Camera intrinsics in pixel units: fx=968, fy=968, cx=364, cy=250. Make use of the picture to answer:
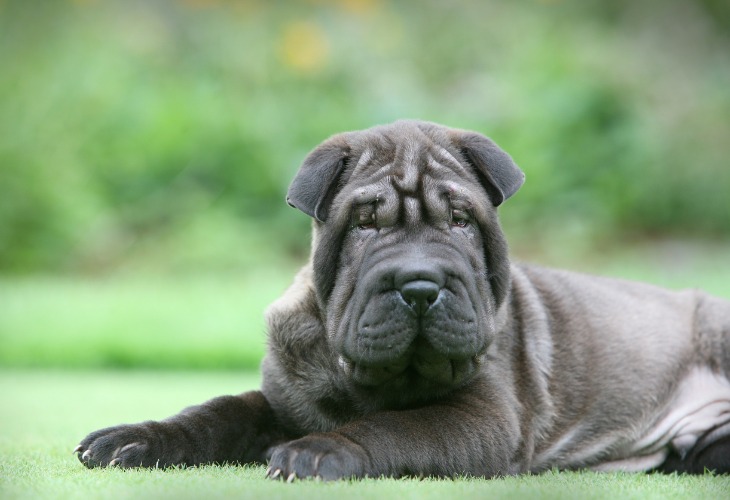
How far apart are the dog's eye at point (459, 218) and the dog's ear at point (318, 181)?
55 cm

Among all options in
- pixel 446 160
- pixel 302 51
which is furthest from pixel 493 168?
pixel 302 51

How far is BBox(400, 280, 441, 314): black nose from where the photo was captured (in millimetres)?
3642

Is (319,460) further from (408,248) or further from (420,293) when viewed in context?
(408,248)

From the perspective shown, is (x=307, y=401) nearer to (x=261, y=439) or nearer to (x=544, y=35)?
(x=261, y=439)

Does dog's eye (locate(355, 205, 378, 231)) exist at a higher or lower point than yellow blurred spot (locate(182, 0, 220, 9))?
lower

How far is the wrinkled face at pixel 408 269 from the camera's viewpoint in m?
3.72

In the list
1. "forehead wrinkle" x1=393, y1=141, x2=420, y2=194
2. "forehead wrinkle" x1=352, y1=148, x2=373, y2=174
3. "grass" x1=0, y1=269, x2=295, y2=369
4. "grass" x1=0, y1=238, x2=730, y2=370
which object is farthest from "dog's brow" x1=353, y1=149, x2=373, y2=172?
"grass" x1=0, y1=269, x2=295, y2=369

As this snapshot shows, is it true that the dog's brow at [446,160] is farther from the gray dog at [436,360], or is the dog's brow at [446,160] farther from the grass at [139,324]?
the grass at [139,324]

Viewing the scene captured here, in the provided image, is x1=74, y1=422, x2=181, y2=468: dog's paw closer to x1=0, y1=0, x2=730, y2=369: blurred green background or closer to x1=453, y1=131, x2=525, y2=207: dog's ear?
x1=453, y1=131, x2=525, y2=207: dog's ear

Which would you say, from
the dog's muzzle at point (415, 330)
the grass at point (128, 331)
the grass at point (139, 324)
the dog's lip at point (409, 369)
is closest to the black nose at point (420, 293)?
the dog's muzzle at point (415, 330)

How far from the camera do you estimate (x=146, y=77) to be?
13297 mm

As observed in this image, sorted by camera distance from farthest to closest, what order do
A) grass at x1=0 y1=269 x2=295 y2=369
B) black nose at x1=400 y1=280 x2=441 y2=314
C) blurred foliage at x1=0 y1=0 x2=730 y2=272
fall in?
blurred foliage at x1=0 y1=0 x2=730 y2=272 → grass at x1=0 y1=269 x2=295 y2=369 → black nose at x1=400 y1=280 x2=441 y2=314

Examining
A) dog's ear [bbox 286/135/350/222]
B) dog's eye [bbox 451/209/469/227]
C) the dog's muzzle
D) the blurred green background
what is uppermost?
the blurred green background

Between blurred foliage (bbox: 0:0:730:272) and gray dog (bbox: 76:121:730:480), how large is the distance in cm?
688
